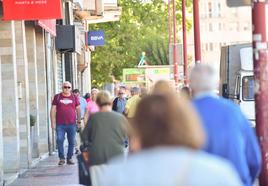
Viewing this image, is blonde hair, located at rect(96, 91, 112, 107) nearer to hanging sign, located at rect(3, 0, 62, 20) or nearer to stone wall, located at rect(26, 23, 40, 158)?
hanging sign, located at rect(3, 0, 62, 20)

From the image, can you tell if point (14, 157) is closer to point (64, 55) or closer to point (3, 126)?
point (3, 126)

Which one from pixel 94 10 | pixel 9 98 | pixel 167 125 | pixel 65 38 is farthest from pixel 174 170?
pixel 94 10

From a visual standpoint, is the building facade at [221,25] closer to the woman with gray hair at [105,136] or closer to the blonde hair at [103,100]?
the blonde hair at [103,100]

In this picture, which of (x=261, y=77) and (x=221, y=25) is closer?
(x=261, y=77)

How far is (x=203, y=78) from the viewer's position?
6289 mm

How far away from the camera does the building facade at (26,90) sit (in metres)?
18.0

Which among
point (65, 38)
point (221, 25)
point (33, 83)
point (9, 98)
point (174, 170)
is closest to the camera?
point (174, 170)

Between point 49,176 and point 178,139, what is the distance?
1447cm

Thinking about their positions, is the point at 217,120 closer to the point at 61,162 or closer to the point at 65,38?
the point at 61,162

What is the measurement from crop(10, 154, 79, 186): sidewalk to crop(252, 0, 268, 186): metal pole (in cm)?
681

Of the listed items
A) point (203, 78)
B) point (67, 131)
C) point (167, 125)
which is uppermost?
point (203, 78)

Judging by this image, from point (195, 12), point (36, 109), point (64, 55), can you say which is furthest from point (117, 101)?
point (64, 55)

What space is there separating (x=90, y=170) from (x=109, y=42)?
4688cm

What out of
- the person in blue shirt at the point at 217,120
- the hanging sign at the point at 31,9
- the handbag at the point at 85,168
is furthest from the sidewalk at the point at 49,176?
the person in blue shirt at the point at 217,120
